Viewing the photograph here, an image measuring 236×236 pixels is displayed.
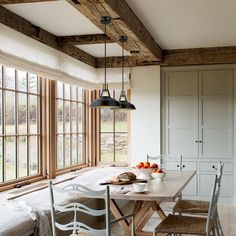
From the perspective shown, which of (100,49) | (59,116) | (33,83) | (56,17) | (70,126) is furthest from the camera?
(70,126)

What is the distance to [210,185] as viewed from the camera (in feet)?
21.5

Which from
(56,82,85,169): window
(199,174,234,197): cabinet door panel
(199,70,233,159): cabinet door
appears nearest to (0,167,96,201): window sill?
(56,82,85,169): window

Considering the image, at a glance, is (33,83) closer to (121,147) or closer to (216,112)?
(121,147)

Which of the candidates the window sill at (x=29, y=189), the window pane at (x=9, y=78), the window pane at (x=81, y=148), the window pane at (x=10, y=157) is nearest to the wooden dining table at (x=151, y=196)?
A: the window sill at (x=29, y=189)

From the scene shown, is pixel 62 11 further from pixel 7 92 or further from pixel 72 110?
pixel 72 110

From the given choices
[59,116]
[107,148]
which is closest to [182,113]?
[107,148]

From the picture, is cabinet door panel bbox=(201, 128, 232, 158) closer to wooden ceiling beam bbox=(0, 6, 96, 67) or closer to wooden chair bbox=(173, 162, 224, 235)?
wooden chair bbox=(173, 162, 224, 235)

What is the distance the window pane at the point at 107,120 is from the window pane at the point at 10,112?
8.61ft

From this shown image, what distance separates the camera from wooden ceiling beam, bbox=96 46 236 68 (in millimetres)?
6324

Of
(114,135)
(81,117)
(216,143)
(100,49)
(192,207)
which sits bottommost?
(192,207)

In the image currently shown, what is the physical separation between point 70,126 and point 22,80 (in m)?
1.61

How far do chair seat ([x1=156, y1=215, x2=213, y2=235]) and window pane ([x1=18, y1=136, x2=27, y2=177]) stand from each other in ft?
6.82

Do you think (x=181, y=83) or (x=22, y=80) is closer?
(x=22, y=80)

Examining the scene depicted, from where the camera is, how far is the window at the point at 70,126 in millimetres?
6051
